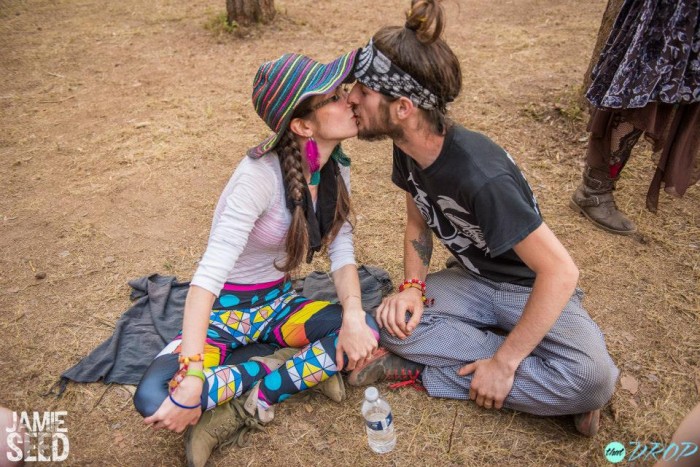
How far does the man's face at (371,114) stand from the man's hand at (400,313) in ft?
2.64

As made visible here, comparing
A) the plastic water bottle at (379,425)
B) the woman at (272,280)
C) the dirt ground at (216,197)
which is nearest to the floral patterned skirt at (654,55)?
the dirt ground at (216,197)

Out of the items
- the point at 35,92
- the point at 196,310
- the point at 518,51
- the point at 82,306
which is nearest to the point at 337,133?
the point at 196,310

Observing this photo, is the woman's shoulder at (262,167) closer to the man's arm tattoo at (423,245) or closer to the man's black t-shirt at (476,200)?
the man's black t-shirt at (476,200)

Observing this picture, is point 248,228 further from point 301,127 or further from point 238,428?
point 238,428

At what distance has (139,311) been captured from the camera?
3109mm

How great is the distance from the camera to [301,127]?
224cm

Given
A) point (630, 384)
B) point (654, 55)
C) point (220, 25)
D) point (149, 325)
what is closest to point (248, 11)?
point (220, 25)

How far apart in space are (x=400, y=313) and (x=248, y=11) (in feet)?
18.8

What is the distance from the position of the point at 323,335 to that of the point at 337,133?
963 mm

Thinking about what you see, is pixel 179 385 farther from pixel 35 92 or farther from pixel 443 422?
pixel 35 92

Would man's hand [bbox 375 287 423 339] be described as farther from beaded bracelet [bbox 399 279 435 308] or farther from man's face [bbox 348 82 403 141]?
man's face [bbox 348 82 403 141]

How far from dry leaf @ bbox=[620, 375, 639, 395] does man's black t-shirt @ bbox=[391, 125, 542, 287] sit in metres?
0.68

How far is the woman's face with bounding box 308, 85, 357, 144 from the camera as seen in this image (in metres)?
2.19

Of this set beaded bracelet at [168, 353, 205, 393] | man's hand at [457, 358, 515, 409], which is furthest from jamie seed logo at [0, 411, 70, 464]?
man's hand at [457, 358, 515, 409]
